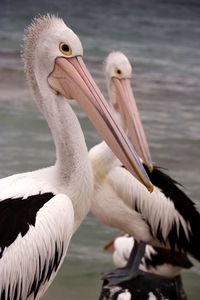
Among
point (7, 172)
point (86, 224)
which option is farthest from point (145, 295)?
point (7, 172)

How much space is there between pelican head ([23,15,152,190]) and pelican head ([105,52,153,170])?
0.91 m

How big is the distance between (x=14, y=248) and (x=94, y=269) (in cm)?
296

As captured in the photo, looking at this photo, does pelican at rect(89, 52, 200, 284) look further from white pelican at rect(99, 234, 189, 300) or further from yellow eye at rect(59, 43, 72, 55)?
yellow eye at rect(59, 43, 72, 55)

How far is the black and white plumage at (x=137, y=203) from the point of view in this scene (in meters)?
3.60

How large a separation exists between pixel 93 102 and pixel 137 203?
132cm

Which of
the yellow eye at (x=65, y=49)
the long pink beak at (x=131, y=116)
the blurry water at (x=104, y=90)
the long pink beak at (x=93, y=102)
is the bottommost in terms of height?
the blurry water at (x=104, y=90)

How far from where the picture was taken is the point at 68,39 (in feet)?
8.10

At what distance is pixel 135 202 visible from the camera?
366 centimetres

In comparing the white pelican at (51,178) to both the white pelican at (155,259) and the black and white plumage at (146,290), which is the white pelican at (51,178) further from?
the white pelican at (155,259)

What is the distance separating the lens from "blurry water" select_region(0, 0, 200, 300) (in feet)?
18.2

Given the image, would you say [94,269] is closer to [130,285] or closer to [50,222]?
[130,285]

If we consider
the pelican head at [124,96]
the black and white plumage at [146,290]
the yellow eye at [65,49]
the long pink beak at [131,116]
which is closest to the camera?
the yellow eye at [65,49]

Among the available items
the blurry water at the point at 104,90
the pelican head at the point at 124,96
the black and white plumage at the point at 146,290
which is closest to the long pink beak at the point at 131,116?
the pelican head at the point at 124,96

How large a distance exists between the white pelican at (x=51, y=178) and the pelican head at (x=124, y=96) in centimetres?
89
